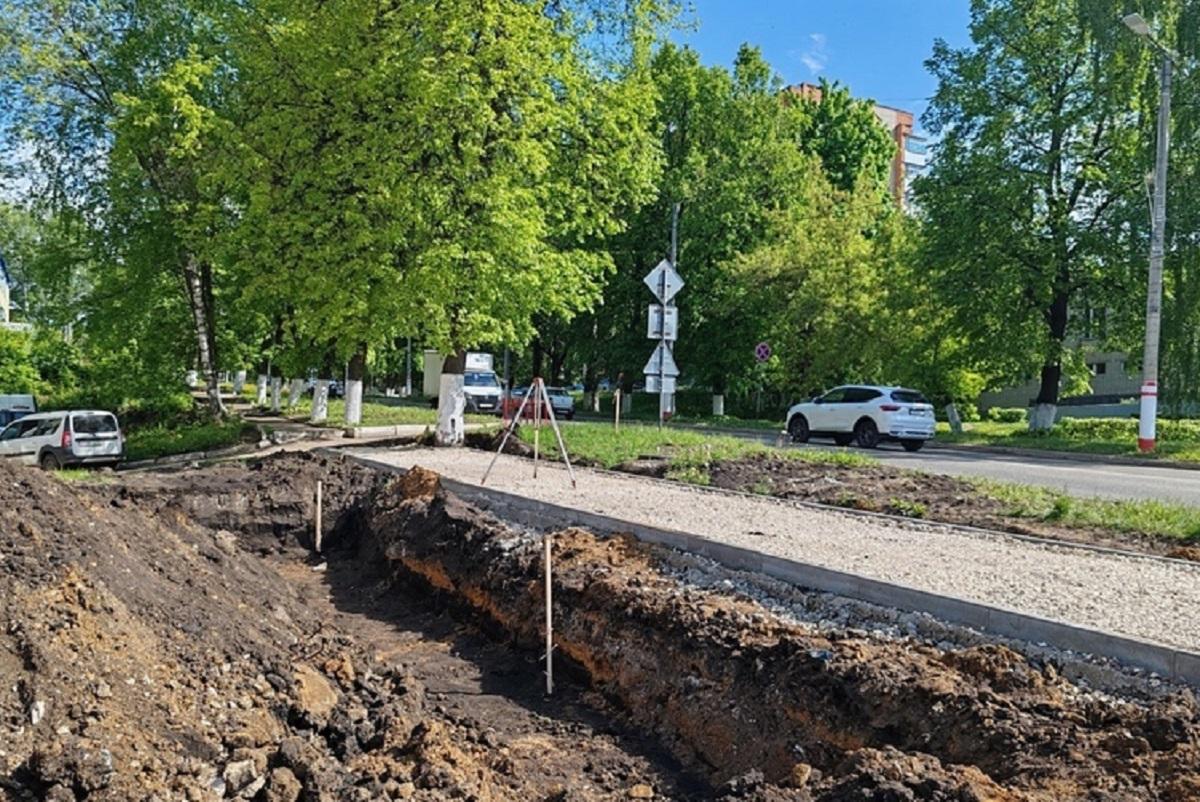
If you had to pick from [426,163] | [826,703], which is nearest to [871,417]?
[426,163]

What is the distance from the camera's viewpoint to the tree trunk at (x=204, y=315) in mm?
25219

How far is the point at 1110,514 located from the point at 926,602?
5048 mm

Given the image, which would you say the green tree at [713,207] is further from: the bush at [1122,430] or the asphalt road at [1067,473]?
the asphalt road at [1067,473]

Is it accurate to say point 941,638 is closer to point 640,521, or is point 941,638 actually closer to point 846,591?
point 846,591

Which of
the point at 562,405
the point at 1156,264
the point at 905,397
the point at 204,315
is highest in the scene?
the point at 1156,264

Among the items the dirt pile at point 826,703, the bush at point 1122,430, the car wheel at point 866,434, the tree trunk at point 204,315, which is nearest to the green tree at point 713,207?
the bush at point 1122,430

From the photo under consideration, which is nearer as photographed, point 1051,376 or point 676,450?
point 676,450

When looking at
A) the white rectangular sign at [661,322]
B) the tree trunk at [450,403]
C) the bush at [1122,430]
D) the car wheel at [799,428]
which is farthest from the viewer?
the car wheel at [799,428]

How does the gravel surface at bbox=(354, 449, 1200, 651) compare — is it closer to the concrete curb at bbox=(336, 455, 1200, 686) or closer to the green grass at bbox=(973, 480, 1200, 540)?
the concrete curb at bbox=(336, 455, 1200, 686)

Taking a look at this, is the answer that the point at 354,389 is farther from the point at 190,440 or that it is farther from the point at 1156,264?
the point at 1156,264

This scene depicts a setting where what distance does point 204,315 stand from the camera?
2569 cm

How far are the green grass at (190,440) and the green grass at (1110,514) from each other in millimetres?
16286

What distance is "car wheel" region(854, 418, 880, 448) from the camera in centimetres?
2191

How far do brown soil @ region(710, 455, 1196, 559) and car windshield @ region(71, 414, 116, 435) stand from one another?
14.9 meters
